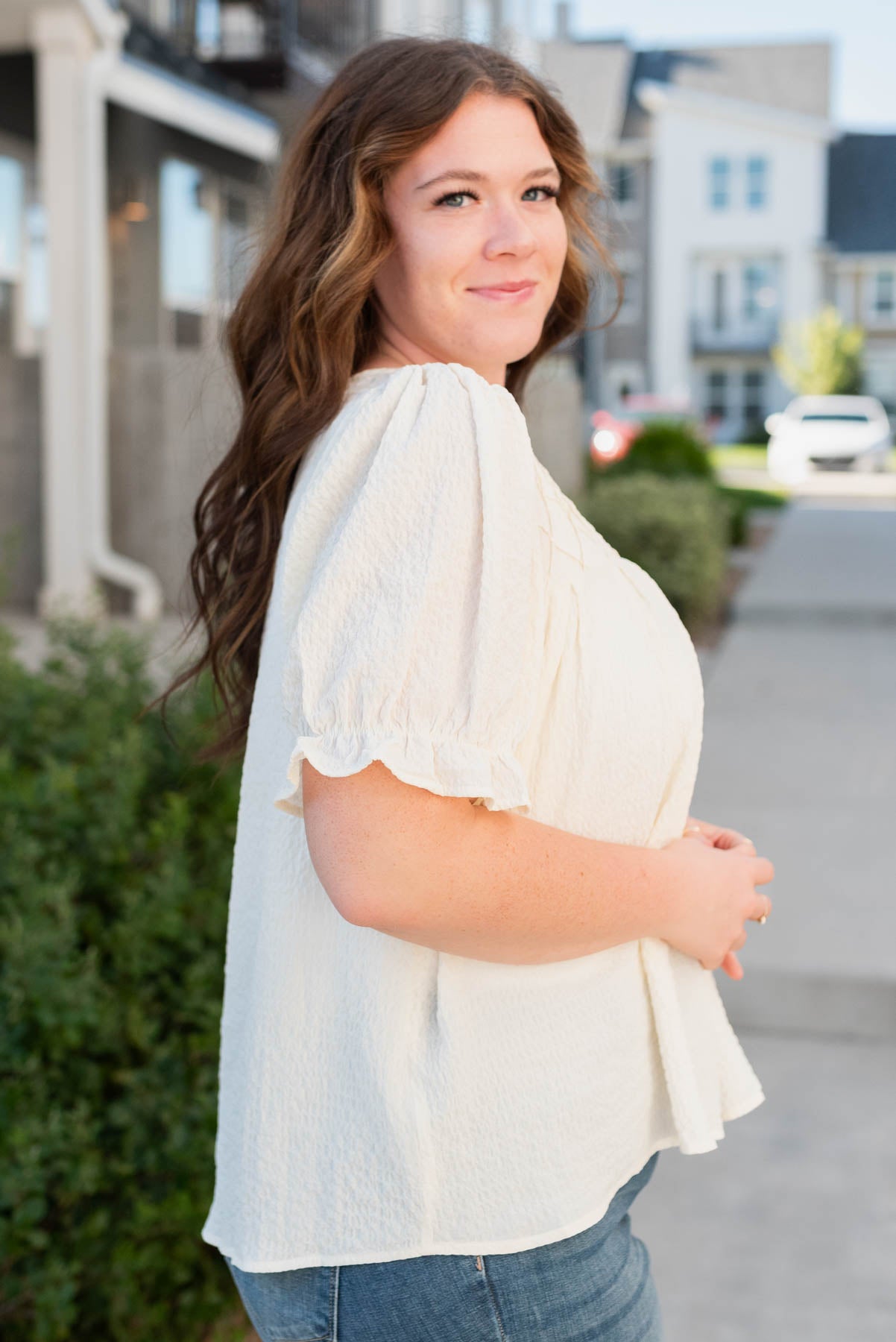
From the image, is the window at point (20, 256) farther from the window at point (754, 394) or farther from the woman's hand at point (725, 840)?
the window at point (754, 394)

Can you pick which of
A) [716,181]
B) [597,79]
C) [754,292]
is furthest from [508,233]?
[754,292]

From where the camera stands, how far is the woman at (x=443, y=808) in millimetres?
1188

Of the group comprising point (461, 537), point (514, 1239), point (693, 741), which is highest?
point (461, 537)

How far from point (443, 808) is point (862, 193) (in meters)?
47.3

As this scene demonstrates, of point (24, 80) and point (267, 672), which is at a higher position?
point (24, 80)

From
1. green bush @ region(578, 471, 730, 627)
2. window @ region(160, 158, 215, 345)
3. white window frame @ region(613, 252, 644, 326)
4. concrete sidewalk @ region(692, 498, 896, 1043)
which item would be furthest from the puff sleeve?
white window frame @ region(613, 252, 644, 326)

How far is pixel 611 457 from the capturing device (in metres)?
23.3

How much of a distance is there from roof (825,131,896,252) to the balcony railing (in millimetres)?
3143

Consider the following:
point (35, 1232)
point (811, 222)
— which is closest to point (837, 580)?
point (35, 1232)

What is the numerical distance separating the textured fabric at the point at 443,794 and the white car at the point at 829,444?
1041 inches

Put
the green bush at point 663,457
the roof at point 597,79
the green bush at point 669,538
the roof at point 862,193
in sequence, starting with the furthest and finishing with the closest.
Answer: the roof at point 862,193
the roof at point 597,79
the green bush at point 663,457
the green bush at point 669,538

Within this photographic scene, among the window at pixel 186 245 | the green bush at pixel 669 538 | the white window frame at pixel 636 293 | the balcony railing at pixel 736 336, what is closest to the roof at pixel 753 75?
the white window frame at pixel 636 293

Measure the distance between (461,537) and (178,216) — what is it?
13.4 meters

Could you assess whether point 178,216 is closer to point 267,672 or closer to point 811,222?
point 267,672
